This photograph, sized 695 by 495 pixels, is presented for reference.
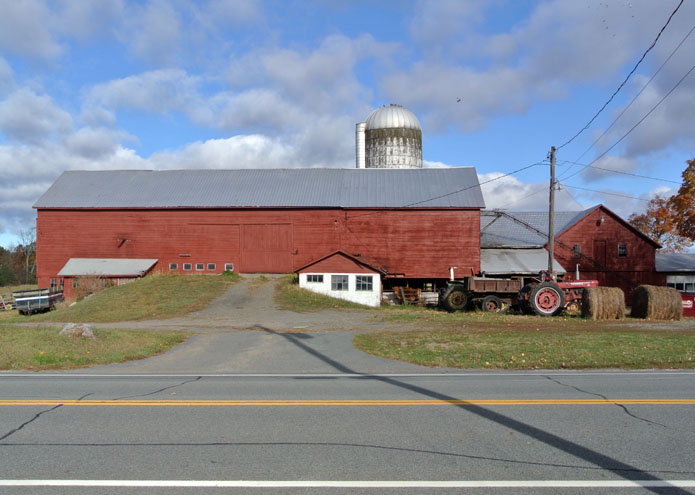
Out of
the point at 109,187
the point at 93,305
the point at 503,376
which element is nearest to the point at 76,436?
the point at 503,376

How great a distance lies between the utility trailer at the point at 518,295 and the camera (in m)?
27.7

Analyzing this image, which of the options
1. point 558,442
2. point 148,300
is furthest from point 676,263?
point 558,442

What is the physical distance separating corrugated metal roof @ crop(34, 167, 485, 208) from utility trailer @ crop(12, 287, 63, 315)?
878 centimetres

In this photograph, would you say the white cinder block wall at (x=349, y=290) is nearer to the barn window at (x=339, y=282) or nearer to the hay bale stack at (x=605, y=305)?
the barn window at (x=339, y=282)

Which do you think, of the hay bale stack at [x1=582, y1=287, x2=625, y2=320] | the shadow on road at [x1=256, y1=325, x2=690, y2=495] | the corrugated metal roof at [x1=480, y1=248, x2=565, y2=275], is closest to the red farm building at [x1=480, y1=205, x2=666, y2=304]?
the corrugated metal roof at [x1=480, y1=248, x2=565, y2=275]

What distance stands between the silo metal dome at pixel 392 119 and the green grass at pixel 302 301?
22099mm

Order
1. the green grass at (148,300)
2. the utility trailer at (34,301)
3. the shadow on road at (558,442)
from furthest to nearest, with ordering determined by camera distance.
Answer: the utility trailer at (34,301)
the green grass at (148,300)
the shadow on road at (558,442)

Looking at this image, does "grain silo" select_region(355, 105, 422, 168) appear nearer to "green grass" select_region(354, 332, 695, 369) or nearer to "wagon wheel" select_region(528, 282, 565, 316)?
"wagon wheel" select_region(528, 282, 565, 316)

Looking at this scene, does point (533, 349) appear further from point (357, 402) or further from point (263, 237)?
point (263, 237)

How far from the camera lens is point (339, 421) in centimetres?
782

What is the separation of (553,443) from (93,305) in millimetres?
31520

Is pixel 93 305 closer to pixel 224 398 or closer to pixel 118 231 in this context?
pixel 118 231

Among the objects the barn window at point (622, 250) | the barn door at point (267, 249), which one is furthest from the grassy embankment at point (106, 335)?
the barn window at point (622, 250)

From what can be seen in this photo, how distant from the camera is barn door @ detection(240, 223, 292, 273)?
44250 mm
